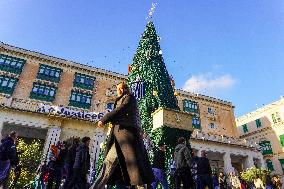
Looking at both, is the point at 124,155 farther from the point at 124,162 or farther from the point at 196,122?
the point at 196,122

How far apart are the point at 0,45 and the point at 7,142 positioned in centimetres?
2374

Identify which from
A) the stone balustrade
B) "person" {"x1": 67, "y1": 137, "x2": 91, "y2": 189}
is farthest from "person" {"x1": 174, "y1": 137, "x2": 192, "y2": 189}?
the stone balustrade

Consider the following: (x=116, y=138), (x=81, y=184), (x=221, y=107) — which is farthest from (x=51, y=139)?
(x=221, y=107)

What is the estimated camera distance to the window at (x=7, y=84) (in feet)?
83.1

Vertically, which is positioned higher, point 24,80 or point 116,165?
point 24,80

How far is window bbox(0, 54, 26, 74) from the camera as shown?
2630 cm

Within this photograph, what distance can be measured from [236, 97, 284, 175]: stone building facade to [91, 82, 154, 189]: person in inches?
1356

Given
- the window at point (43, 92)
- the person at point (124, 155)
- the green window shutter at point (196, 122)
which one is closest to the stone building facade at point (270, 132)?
the green window shutter at point (196, 122)

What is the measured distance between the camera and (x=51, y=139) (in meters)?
20.8

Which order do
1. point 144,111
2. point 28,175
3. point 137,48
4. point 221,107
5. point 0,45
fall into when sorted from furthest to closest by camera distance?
point 221,107, point 0,45, point 28,175, point 137,48, point 144,111

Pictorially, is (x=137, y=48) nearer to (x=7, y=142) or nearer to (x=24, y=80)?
(x=7, y=142)

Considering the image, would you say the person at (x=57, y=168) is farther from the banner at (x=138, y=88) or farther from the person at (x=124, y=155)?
the person at (x=124, y=155)

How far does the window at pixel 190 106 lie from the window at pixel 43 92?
55.6 ft

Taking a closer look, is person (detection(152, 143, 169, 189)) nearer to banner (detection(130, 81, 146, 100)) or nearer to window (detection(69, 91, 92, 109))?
banner (detection(130, 81, 146, 100))
